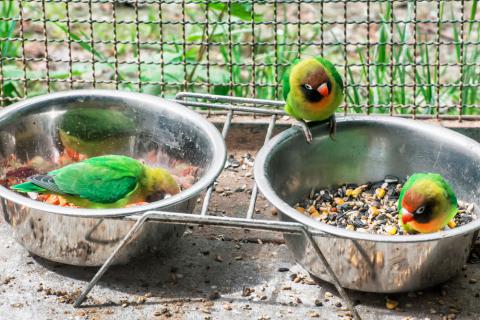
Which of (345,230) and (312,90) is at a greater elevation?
(312,90)

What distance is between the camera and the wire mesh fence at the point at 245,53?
461 centimetres

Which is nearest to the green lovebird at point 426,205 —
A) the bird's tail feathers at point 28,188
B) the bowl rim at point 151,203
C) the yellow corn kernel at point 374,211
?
the yellow corn kernel at point 374,211

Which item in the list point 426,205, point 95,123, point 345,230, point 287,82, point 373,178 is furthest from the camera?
point 95,123

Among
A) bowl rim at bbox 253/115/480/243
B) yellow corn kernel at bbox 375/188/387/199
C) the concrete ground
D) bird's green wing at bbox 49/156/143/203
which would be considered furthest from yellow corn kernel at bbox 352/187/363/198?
bird's green wing at bbox 49/156/143/203

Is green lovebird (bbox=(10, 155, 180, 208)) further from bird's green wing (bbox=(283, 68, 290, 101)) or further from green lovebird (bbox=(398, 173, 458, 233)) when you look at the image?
green lovebird (bbox=(398, 173, 458, 233))

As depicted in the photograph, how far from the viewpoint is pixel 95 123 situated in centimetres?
443

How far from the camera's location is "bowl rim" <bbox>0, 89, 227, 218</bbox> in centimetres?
350

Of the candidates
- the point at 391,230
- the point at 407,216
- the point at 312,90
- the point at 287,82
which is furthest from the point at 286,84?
the point at 407,216

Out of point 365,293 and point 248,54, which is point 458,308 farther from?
point 248,54

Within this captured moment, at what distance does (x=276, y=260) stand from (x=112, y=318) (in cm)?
73

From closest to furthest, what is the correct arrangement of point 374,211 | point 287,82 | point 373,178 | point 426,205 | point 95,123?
point 426,205 < point 374,211 < point 287,82 < point 373,178 < point 95,123

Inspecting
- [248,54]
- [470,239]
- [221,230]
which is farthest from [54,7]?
[470,239]

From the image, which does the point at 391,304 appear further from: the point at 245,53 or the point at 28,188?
the point at 245,53

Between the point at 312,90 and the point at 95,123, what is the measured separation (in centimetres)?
101
